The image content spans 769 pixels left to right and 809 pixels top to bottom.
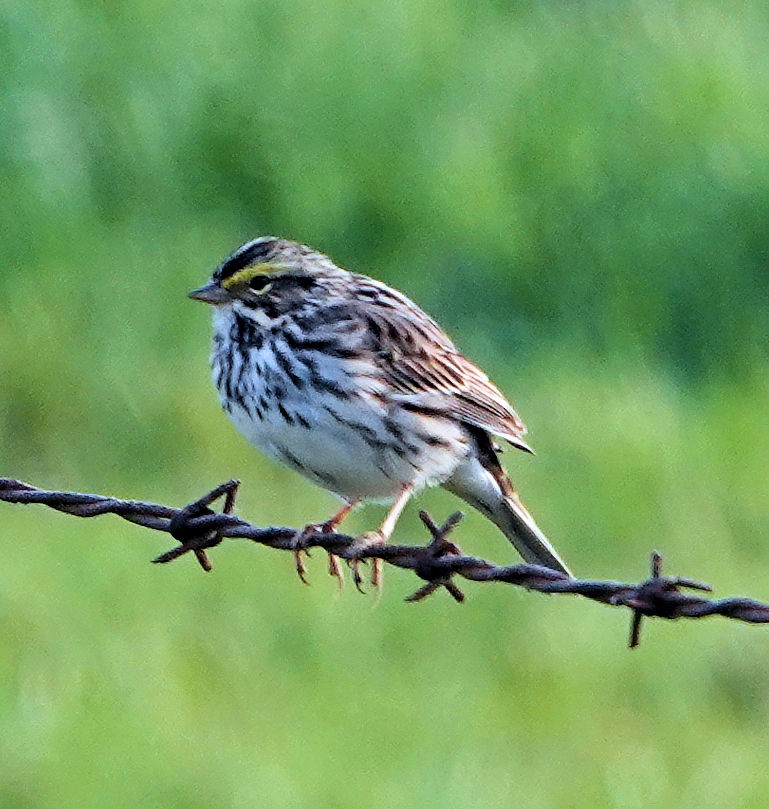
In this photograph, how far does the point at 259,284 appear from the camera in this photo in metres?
7.61

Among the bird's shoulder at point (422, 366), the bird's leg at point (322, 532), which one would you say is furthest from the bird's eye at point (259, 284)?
the bird's leg at point (322, 532)

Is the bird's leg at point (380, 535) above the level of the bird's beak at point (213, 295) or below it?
below

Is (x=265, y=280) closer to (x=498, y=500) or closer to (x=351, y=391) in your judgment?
(x=351, y=391)

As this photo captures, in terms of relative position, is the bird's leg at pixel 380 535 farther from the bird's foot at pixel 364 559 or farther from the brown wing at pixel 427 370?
the brown wing at pixel 427 370

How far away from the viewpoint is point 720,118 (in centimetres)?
1432

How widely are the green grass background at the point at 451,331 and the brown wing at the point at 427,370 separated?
1714mm

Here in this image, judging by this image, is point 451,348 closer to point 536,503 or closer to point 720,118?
point 536,503

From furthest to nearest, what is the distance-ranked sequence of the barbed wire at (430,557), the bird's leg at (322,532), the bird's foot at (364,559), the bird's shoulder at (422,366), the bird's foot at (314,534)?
the bird's shoulder at (422,366) → the bird's leg at (322,532) → the bird's foot at (314,534) → the bird's foot at (364,559) → the barbed wire at (430,557)

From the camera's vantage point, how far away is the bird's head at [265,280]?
7570 mm

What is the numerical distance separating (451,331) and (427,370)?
16.0ft

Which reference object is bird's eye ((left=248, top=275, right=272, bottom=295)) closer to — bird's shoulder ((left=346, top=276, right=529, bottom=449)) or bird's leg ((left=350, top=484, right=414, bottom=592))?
bird's shoulder ((left=346, top=276, right=529, bottom=449))

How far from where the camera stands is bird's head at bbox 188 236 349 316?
7.57 meters

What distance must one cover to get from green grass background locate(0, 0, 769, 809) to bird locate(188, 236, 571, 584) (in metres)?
1.66

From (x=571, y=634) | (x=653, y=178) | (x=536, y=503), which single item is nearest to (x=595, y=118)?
(x=653, y=178)
